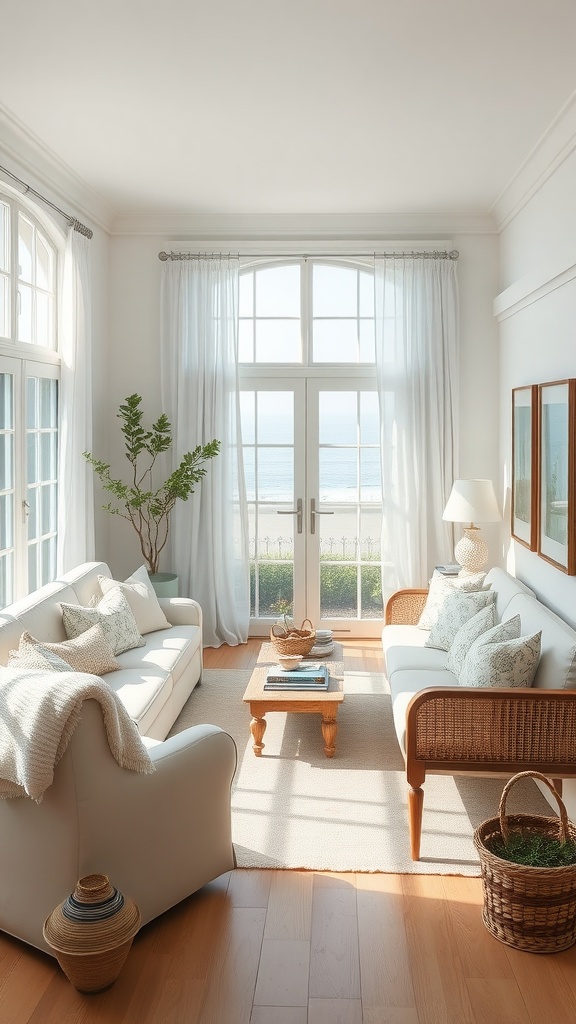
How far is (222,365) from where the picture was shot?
6305 millimetres

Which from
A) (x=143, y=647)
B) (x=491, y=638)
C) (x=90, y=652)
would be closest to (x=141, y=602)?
(x=143, y=647)

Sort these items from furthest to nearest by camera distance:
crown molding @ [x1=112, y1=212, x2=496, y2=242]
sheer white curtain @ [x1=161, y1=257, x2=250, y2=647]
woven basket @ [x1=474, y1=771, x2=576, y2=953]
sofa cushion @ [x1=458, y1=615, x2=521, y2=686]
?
sheer white curtain @ [x1=161, y1=257, x2=250, y2=647], crown molding @ [x1=112, y1=212, x2=496, y2=242], sofa cushion @ [x1=458, y1=615, x2=521, y2=686], woven basket @ [x1=474, y1=771, x2=576, y2=953]

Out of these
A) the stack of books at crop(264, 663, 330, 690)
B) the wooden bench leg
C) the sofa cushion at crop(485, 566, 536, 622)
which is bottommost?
the wooden bench leg

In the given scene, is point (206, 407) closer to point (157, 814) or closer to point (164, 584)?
point (164, 584)

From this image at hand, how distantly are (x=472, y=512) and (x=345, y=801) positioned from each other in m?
2.35

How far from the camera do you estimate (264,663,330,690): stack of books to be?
4.29 metres

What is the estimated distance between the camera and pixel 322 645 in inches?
189

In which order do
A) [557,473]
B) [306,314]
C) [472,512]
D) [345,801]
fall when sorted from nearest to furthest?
[345,801]
[557,473]
[472,512]
[306,314]

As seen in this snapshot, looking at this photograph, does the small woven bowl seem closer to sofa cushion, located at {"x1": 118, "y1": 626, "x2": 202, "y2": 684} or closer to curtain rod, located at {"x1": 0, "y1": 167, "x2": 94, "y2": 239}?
sofa cushion, located at {"x1": 118, "y1": 626, "x2": 202, "y2": 684}

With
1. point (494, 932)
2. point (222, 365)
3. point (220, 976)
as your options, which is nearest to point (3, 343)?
point (222, 365)

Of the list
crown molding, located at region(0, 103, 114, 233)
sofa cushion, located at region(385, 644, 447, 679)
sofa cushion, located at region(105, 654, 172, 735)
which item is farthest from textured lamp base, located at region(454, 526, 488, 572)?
crown molding, located at region(0, 103, 114, 233)

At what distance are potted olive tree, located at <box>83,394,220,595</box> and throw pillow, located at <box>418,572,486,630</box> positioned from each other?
1.84 m

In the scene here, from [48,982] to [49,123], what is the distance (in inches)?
152

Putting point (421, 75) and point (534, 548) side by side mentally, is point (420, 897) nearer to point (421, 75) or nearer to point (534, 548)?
point (534, 548)
